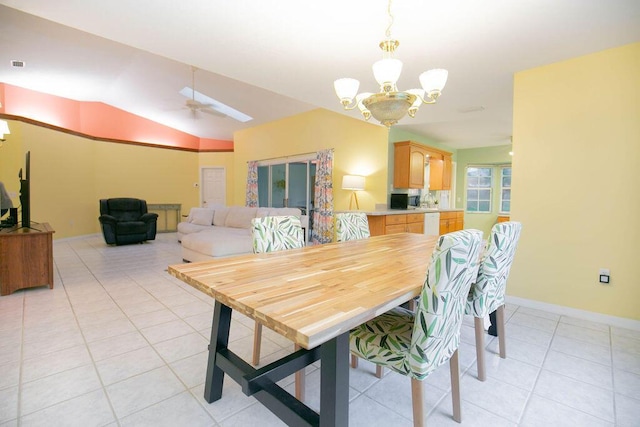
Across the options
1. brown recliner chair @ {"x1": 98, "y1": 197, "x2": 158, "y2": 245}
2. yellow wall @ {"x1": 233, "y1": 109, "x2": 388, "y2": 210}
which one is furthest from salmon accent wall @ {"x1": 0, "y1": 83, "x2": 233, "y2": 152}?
yellow wall @ {"x1": 233, "y1": 109, "x2": 388, "y2": 210}

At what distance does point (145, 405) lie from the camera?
1516 millimetres

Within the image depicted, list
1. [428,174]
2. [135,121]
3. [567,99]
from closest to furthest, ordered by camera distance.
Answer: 1. [567,99]
2. [428,174]
3. [135,121]

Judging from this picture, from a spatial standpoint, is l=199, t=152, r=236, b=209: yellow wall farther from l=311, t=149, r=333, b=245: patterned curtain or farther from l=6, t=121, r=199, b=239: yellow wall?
l=311, t=149, r=333, b=245: patterned curtain

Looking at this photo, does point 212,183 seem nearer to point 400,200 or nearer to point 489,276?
point 400,200

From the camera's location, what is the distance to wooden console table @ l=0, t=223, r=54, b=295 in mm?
3076

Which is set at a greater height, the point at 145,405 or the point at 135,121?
the point at 135,121

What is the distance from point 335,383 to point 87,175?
26.8 ft

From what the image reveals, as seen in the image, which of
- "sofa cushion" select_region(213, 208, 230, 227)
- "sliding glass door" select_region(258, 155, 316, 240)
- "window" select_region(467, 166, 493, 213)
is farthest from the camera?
"window" select_region(467, 166, 493, 213)

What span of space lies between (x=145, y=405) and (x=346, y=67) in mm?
2938

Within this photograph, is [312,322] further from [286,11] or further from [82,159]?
[82,159]

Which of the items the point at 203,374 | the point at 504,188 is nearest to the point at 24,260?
the point at 203,374

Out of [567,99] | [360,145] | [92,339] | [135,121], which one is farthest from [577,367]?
[135,121]

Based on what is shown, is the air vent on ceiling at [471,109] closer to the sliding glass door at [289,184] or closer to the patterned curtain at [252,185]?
the sliding glass door at [289,184]

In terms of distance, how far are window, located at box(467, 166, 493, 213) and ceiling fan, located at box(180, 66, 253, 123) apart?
5737 millimetres
